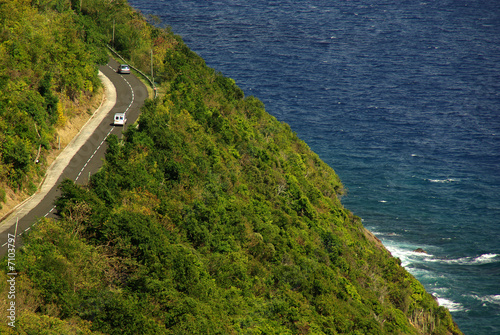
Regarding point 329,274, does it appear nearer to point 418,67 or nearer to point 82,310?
point 82,310

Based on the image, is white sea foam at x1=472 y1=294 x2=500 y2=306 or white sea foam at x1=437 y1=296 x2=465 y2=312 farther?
white sea foam at x1=472 y1=294 x2=500 y2=306

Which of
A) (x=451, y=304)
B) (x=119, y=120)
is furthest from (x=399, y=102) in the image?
(x=119, y=120)

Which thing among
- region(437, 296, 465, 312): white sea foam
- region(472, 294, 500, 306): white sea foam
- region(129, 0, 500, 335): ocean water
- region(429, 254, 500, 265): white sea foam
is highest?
region(129, 0, 500, 335): ocean water

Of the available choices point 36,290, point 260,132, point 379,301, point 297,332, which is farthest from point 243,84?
point 36,290

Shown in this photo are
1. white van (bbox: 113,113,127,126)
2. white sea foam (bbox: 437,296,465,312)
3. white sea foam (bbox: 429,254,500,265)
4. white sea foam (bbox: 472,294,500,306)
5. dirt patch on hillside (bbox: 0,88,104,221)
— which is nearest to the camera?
dirt patch on hillside (bbox: 0,88,104,221)

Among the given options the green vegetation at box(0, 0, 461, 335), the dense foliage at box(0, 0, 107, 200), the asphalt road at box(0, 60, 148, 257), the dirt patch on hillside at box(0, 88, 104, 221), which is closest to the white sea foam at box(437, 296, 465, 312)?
the green vegetation at box(0, 0, 461, 335)

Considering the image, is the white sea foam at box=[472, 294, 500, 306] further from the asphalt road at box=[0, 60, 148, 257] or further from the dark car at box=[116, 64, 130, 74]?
the dark car at box=[116, 64, 130, 74]
